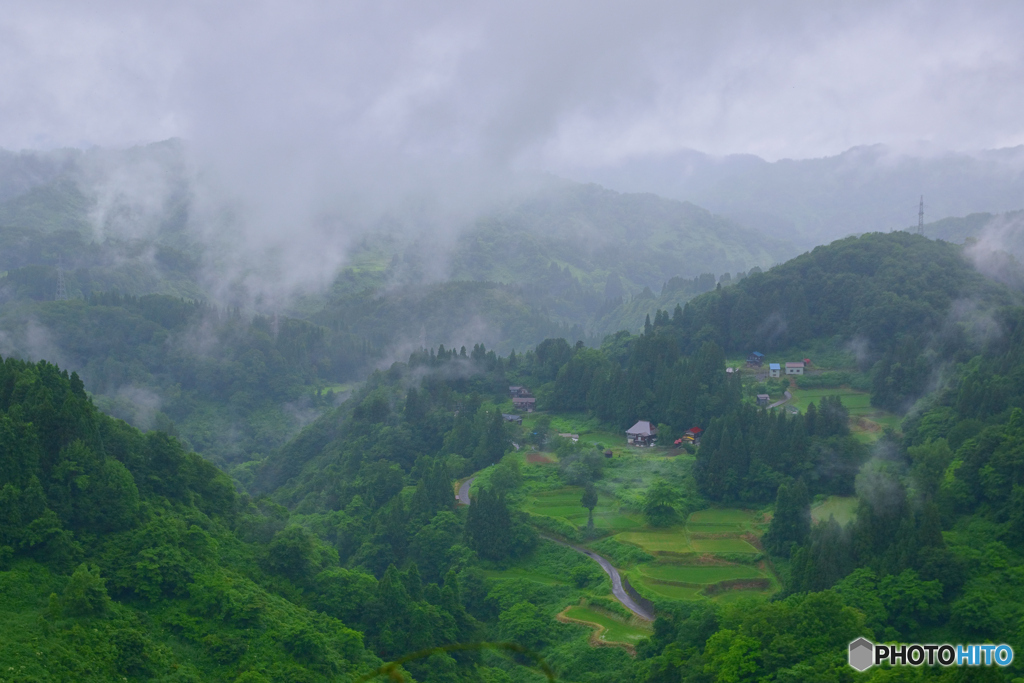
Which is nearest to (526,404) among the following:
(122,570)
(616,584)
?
(616,584)

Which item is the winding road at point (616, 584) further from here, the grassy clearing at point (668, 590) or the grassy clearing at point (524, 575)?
the grassy clearing at point (524, 575)

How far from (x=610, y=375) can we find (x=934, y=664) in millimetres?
43848

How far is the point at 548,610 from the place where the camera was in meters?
42.2

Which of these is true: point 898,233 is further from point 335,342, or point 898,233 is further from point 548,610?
point 335,342

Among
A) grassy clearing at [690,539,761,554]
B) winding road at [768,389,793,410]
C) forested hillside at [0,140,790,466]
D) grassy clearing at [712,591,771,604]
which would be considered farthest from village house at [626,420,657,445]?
forested hillside at [0,140,790,466]

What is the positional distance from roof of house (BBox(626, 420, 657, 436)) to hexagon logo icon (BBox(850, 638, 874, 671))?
3353 cm

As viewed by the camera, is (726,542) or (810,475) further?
(810,475)

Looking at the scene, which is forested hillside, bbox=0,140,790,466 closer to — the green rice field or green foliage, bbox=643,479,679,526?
the green rice field

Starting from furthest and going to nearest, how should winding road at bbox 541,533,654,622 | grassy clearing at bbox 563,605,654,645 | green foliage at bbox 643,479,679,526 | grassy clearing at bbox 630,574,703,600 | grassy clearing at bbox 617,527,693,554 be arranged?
green foliage at bbox 643,479,679,526 → grassy clearing at bbox 617,527,693,554 → grassy clearing at bbox 630,574,703,600 → winding road at bbox 541,533,654,622 → grassy clearing at bbox 563,605,654,645

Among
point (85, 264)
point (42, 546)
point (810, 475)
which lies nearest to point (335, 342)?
point (85, 264)

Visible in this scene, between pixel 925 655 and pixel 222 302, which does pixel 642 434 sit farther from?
pixel 222 302

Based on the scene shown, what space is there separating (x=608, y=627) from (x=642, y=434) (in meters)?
23.9

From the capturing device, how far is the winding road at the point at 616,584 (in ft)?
132

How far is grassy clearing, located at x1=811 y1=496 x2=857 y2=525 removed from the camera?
4553cm
